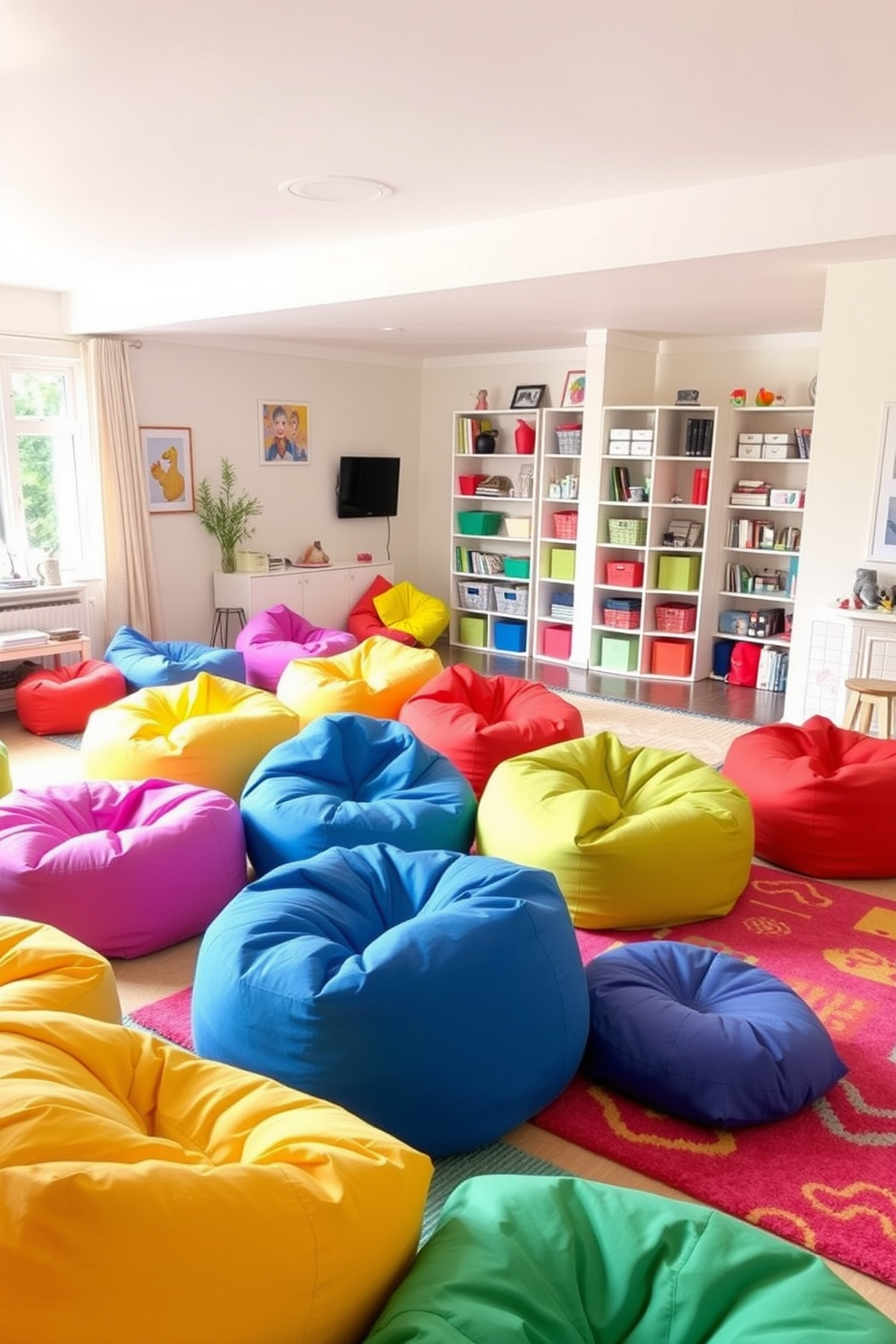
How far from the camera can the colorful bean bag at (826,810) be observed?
3.94 m

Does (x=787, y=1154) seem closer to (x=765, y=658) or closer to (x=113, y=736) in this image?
(x=113, y=736)

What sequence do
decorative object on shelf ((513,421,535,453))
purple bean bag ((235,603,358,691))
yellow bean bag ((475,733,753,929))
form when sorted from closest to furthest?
1. yellow bean bag ((475,733,753,929))
2. purple bean bag ((235,603,358,691))
3. decorative object on shelf ((513,421,535,453))

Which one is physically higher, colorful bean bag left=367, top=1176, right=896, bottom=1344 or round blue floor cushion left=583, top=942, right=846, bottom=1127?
colorful bean bag left=367, top=1176, right=896, bottom=1344

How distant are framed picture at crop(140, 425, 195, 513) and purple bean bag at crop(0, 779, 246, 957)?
438cm

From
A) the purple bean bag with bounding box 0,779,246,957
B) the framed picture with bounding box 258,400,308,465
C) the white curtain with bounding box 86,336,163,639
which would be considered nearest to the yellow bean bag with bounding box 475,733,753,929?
the purple bean bag with bounding box 0,779,246,957

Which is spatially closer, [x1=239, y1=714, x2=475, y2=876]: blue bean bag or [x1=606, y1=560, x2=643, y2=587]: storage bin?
[x1=239, y1=714, x2=475, y2=876]: blue bean bag

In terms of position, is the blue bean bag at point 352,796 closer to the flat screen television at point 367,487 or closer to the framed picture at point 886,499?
the framed picture at point 886,499

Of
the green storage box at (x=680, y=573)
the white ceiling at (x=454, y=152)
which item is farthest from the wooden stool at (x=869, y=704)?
the green storage box at (x=680, y=573)

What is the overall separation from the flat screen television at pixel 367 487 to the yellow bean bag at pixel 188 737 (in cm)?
442

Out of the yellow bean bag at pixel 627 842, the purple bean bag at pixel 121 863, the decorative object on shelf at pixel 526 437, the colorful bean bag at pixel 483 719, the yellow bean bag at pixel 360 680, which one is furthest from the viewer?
the decorative object on shelf at pixel 526 437

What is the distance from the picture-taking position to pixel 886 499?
16.2 feet

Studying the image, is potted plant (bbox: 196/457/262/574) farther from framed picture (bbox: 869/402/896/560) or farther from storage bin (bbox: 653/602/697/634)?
framed picture (bbox: 869/402/896/560)

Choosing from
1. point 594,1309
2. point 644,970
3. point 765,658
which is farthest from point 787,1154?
point 765,658

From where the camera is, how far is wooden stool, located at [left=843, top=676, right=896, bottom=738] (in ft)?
15.7
